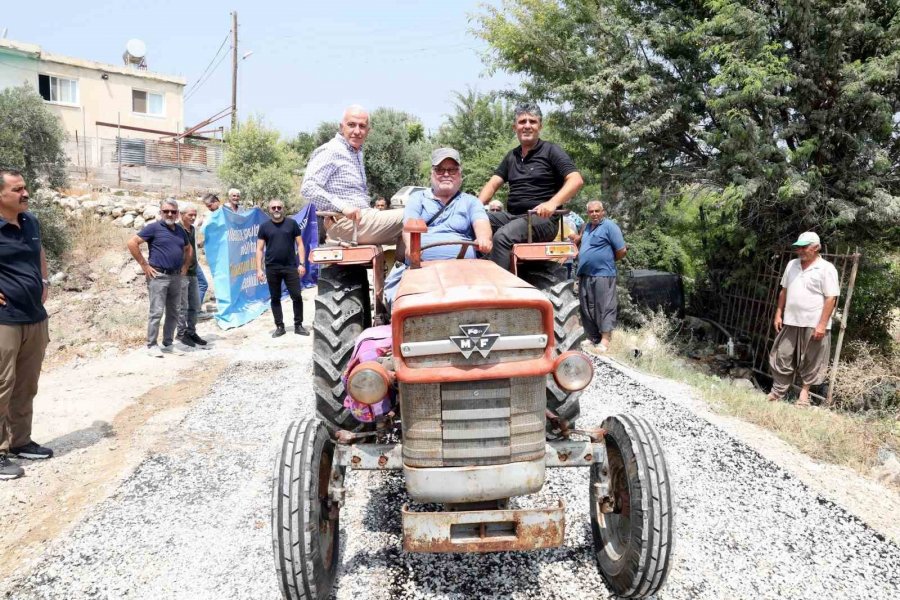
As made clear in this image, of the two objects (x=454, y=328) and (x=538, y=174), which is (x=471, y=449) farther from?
(x=538, y=174)

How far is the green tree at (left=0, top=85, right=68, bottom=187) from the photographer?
45.2 ft

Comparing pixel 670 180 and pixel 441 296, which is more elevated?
pixel 670 180

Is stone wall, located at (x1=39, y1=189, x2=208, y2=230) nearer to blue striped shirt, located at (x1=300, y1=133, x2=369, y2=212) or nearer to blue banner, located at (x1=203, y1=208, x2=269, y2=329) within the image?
blue banner, located at (x1=203, y1=208, x2=269, y2=329)

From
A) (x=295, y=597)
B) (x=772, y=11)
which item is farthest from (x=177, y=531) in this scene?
(x=772, y=11)

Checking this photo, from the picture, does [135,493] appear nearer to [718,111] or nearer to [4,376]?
[4,376]

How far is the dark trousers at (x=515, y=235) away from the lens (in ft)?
12.3

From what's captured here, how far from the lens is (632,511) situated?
244 cm

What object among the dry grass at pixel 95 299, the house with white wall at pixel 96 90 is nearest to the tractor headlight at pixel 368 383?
the dry grass at pixel 95 299

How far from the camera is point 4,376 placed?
12.9 ft

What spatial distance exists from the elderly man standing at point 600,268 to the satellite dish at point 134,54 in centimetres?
2765

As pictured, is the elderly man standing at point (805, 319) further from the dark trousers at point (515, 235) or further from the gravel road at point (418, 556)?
the dark trousers at point (515, 235)

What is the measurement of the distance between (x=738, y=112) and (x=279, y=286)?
620 centimetres

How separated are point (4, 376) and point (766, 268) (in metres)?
8.68

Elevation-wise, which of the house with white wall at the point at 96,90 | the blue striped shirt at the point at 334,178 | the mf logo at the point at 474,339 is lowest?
the mf logo at the point at 474,339
